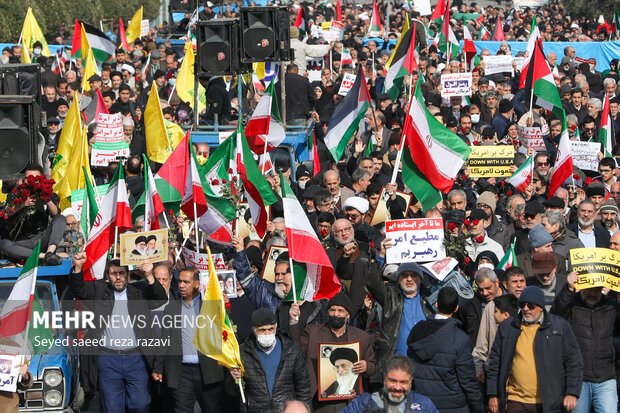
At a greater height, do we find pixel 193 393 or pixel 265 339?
pixel 265 339

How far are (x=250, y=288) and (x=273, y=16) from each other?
7256 millimetres

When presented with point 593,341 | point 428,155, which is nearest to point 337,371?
point 593,341

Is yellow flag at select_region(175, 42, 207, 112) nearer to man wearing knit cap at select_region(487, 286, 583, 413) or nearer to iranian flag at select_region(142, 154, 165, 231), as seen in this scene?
iranian flag at select_region(142, 154, 165, 231)

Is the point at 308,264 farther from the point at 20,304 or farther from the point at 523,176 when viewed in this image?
the point at 523,176

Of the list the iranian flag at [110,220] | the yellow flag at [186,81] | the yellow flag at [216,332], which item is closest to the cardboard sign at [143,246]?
the iranian flag at [110,220]

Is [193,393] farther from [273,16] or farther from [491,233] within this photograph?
[273,16]

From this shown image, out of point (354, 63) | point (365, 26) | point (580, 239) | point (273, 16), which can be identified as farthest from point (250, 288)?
point (365, 26)

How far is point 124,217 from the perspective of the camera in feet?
38.5

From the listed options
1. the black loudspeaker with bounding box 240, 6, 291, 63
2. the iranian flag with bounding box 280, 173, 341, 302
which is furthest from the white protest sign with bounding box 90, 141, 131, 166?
the iranian flag with bounding box 280, 173, 341, 302

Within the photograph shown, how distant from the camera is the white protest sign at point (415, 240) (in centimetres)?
1046

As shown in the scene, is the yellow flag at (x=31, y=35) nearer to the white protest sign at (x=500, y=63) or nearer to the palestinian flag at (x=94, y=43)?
the palestinian flag at (x=94, y=43)

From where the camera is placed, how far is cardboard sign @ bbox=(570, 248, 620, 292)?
9.66m

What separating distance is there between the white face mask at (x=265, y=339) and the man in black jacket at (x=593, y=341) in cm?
232

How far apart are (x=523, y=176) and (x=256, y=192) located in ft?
12.4
